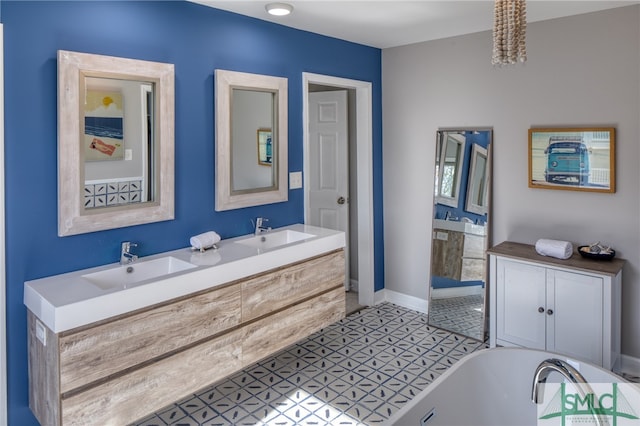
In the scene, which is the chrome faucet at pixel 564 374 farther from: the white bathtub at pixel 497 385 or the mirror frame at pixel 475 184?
the mirror frame at pixel 475 184

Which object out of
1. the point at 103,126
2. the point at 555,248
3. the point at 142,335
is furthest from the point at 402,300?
the point at 103,126

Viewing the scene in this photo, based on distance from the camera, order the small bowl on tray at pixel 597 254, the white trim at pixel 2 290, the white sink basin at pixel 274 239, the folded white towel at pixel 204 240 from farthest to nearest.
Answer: the white sink basin at pixel 274 239 < the small bowl on tray at pixel 597 254 < the folded white towel at pixel 204 240 < the white trim at pixel 2 290

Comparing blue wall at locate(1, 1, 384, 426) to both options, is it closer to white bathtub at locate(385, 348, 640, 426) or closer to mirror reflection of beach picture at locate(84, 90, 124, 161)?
mirror reflection of beach picture at locate(84, 90, 124, 161)

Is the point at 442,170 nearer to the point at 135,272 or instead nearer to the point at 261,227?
the point at 261,227

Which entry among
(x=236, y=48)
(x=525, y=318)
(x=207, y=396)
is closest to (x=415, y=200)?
(x=525, y=318)

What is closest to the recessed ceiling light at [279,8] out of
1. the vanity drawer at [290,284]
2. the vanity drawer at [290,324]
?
the vanity drawer at [290,284]

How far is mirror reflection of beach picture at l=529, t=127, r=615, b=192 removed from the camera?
319 centimetres

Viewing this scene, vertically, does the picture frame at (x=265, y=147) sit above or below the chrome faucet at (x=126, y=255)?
above

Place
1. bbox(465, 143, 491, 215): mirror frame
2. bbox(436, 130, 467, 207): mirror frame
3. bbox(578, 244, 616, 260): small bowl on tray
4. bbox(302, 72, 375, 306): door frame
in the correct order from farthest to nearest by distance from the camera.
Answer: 1. bbox(302, 72, 375, 306): door frame
2. bbox(436, 130, 467, 207): mirror frame
3. bbox(465, 143, 491, 215): mirror frame
4. bbox(578, 244, 616, 260): small bowl on tray

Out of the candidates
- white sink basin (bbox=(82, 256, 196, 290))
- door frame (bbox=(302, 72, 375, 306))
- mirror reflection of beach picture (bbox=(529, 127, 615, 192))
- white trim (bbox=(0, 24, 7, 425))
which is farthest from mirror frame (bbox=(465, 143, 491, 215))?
white trim (bbox=(0, 24, 7, 425))

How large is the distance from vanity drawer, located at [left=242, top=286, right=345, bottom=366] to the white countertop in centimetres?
32

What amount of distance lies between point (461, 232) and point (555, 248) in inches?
33.0

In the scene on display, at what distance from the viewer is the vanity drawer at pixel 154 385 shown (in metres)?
2.10

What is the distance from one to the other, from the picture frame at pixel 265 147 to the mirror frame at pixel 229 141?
0.04 metres
